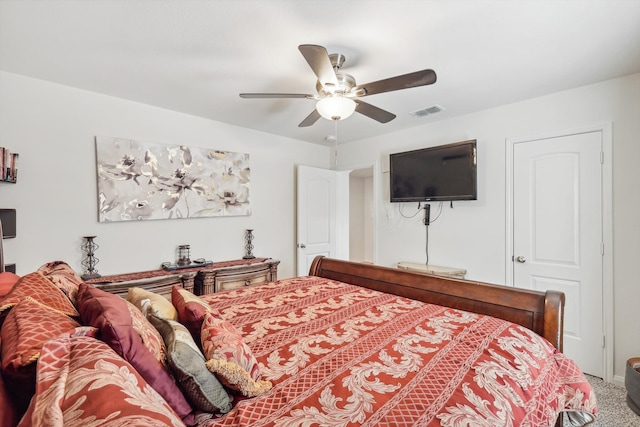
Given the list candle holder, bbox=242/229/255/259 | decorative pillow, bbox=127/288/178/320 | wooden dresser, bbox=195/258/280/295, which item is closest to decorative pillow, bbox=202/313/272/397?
decorative pillow, bbox=127/288/178/320

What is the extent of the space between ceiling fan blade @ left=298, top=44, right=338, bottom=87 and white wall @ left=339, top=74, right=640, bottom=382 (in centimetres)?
217

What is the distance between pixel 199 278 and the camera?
302cm

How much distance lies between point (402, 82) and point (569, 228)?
218 centimetres

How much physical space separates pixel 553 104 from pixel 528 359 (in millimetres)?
2577

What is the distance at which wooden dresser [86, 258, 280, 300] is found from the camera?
251 cm

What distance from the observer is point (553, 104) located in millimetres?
2699

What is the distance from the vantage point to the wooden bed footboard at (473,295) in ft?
5.01

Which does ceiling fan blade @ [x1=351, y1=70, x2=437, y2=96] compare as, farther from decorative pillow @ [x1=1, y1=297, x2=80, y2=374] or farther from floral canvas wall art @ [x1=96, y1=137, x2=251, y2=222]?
floral canvas wall art @ [x1=96, y1=137, x2=251, y2=222]

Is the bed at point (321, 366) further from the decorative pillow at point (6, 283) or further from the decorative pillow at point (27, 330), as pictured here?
the decorative pillow at point (6, 283)

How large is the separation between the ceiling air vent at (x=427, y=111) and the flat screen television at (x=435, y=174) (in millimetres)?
408

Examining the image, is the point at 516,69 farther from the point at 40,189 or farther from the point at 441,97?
Result: the point at 40,189

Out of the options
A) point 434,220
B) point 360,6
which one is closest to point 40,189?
point 360,6

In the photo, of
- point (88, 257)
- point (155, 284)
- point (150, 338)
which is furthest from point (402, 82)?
point (88, 257)

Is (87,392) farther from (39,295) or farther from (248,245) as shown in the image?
(248,245)
